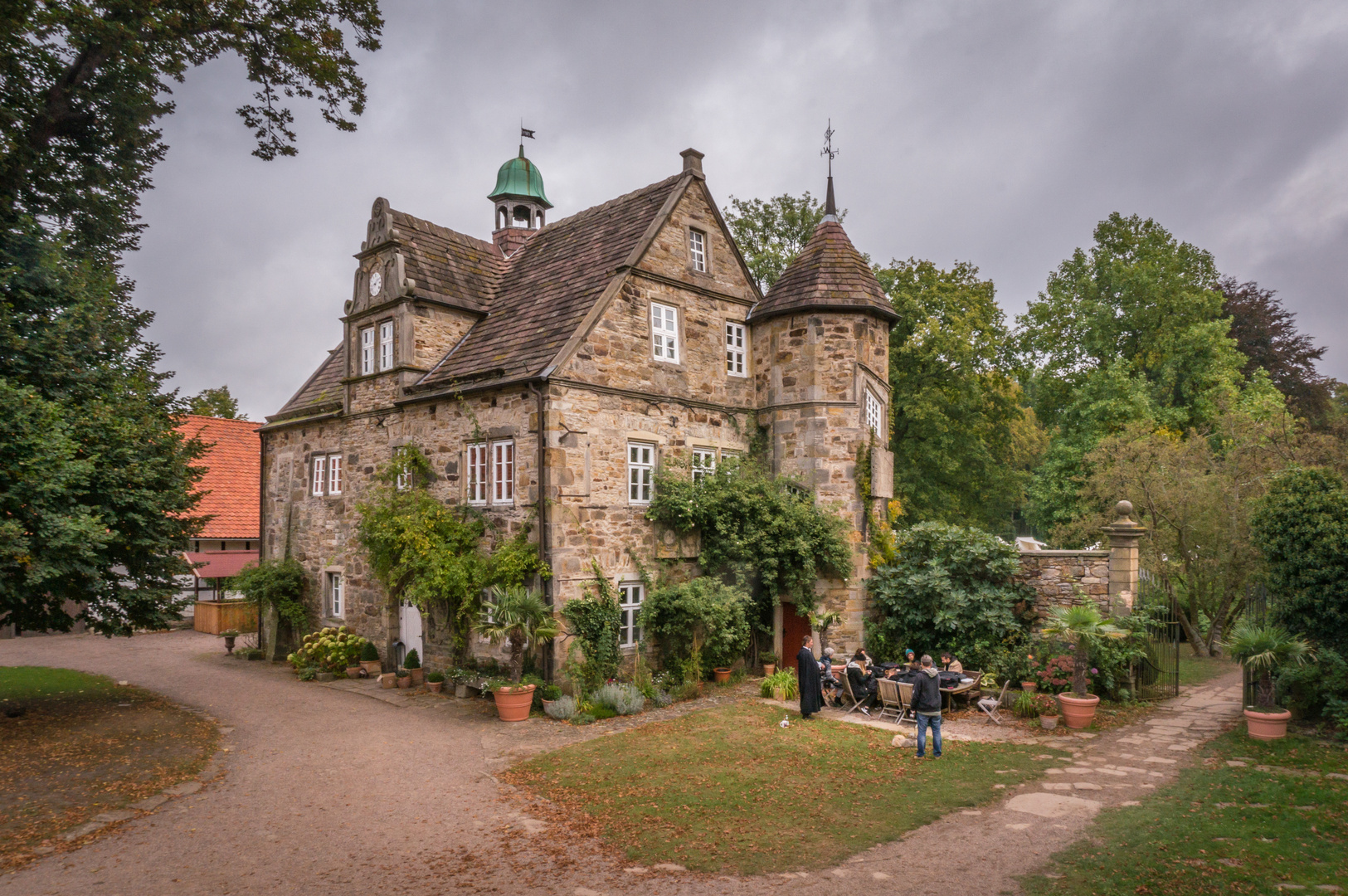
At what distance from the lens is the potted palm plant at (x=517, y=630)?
13.7 m

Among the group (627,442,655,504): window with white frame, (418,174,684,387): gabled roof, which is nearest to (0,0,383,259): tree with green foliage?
(418,174,684,387): gabled roof

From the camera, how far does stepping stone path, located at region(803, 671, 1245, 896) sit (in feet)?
23.6

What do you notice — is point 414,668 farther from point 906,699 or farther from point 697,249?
point 697,249

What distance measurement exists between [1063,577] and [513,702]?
11039mm

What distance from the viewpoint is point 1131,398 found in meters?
25.3

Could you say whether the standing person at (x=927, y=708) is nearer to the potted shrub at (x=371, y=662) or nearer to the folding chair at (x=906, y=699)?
the folding chair at (x=906, y=699)

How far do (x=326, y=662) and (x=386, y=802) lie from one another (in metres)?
10.4

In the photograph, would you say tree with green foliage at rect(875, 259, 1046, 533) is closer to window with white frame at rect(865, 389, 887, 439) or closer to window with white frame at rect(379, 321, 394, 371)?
window with white frame at rect(865, 389, 887, 439)

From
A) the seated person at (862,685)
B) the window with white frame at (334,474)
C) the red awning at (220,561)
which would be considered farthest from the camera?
the red awning at (220,561)

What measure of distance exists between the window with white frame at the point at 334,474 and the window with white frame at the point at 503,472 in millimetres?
7180

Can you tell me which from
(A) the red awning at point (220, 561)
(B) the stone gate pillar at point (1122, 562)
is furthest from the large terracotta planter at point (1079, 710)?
(A) the red awning at point (220, 561)

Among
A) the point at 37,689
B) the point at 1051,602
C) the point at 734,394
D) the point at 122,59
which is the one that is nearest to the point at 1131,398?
the point at 1051,602

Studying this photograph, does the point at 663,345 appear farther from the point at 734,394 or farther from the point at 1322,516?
the point at 1322,516

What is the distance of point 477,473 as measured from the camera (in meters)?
16.1
